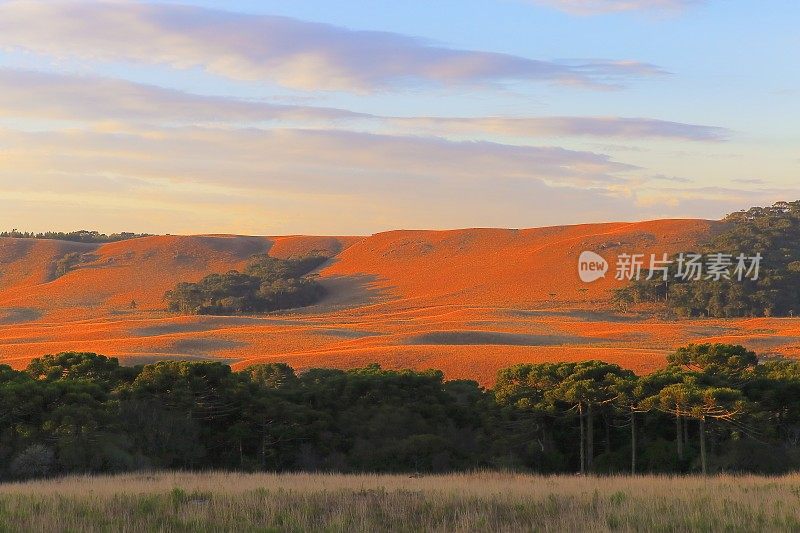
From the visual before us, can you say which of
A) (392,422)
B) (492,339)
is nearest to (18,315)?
(492,339)

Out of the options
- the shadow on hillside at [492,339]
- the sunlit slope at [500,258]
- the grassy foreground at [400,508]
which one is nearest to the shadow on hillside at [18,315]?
the sunlit slope at [500,258]

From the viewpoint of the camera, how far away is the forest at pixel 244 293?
96688mm

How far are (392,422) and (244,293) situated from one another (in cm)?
7265

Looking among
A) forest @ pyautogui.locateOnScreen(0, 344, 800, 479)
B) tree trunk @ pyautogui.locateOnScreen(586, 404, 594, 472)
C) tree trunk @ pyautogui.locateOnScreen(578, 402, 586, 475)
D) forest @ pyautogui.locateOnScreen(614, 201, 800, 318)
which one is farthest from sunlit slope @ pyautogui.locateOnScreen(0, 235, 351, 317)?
tree trunk @ pyautogui.locateOnScreen(586, 404, 594, 472)

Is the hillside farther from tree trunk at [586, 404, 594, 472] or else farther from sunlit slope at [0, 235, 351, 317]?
tree trunk at [586, 404, 594, 472]

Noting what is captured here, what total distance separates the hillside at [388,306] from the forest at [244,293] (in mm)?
2708

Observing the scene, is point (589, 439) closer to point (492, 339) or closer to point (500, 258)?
point (492, 339)

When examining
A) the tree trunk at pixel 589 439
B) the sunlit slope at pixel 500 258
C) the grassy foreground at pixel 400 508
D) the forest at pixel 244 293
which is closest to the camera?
the grassy foreground at pixel 400 508

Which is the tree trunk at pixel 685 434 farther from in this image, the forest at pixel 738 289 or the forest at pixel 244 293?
the forest at pixel 244 293

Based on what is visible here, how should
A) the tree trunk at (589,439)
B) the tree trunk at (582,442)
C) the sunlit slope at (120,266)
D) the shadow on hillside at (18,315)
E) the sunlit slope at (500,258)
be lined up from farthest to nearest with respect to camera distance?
the sunlit slope at (120,266)
the sunlit slope at (500,258)
the shadow on hillside at (18,315)
the tree trunk at (589,439)
the tree trunk at (582,442)

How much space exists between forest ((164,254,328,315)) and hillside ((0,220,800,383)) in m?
2.71

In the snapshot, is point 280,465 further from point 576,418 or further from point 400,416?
point 576,418

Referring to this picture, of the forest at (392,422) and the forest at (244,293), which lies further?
the forest at (244,293)

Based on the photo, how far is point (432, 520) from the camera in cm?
1176
